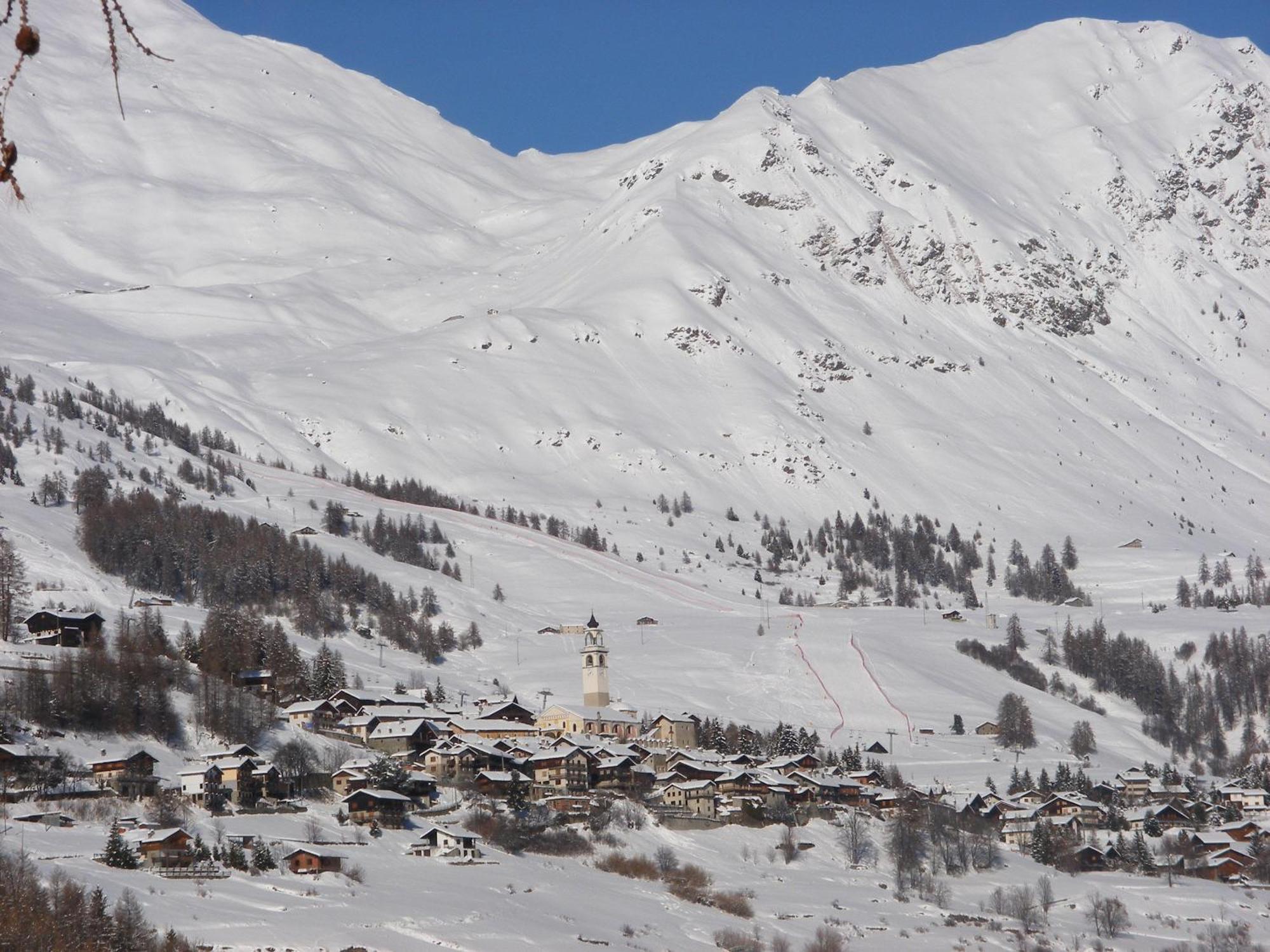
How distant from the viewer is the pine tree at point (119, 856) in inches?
2788

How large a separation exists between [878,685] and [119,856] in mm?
100760

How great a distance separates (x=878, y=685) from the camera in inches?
6417

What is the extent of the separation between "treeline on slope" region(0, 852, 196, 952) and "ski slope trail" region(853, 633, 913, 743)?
94695 millimetres

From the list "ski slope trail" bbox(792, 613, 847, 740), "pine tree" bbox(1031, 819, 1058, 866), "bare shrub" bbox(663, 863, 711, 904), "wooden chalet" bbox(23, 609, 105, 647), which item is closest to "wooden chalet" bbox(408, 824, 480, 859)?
"bare shrub" bbox(663, 863, 711, 904)

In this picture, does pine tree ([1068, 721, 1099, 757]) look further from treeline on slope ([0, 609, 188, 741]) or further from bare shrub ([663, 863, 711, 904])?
treeline on slope ([0, 609, 188, 741])

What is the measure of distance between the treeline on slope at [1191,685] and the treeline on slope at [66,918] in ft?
371

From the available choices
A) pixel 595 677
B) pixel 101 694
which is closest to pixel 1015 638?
pixel 595 677

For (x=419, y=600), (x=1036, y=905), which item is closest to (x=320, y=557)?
(x=419, y=600)

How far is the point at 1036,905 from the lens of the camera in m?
94.1

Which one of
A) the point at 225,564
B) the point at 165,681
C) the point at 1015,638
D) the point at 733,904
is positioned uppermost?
the point at 225,564

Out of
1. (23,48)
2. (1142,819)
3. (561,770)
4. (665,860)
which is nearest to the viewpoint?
(23,48)

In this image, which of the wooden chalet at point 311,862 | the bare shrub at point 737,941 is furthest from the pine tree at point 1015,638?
the wooden chalet at point 311,862

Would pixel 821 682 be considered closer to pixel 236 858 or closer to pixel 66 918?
pixel 236 858

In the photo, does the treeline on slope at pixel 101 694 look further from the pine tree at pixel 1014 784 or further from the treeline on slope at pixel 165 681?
the pine tree at pixel 1014 784
